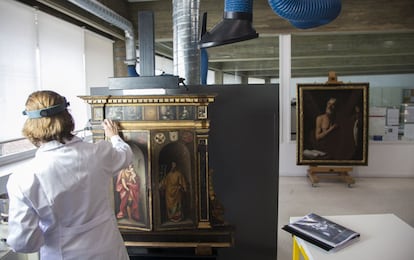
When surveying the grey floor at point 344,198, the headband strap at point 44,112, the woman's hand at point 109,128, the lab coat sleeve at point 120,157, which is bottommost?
the grey floor at point 344,198

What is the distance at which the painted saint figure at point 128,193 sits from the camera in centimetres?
200

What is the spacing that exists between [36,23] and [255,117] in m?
2.34

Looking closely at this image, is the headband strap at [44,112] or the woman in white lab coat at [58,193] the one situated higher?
the headband strap at [44,112]

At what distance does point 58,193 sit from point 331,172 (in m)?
4.59

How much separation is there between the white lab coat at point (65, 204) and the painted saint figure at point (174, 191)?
0.45 m

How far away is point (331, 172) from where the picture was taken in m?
5.08

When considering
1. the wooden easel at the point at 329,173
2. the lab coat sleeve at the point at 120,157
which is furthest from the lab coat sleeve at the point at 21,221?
the wooden easel at the point at 329,173

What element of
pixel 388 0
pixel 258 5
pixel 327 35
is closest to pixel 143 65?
pixel 258 5

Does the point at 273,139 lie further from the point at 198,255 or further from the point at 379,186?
the point at 379,186

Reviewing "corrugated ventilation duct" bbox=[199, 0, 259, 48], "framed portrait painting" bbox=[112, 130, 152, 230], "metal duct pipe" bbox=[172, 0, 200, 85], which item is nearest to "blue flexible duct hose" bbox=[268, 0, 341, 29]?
"corrugated ventilation duct" bbox=[199, 0, 259, 48]

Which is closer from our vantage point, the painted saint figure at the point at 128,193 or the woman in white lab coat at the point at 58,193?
the woman in white lab coat at the point at 58,193

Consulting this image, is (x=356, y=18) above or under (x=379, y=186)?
above

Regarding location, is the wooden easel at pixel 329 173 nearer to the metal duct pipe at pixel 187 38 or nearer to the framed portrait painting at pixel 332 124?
the framed portrait painting at pixel 332 124

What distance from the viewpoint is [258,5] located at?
491 centimetres
